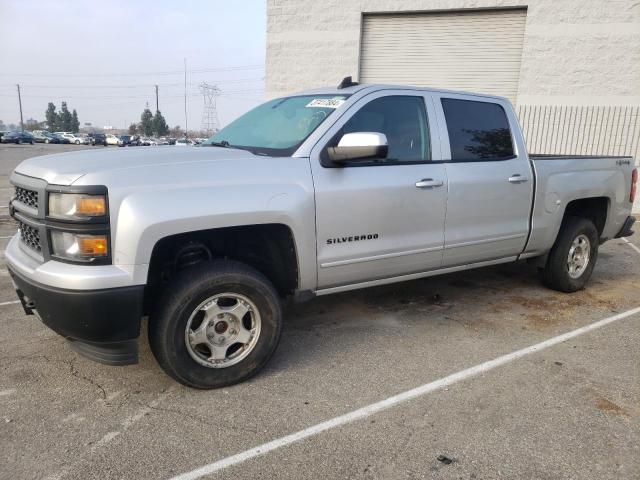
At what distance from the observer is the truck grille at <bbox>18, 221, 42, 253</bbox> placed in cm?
302

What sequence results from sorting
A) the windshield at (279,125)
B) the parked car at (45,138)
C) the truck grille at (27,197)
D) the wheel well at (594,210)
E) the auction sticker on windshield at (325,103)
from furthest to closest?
the parked car at (45,138) < the wheel well at (594,210) < the auction sticker on windshield at (325,103) < the windshield at (279,125) < the truck grille at (27,197)

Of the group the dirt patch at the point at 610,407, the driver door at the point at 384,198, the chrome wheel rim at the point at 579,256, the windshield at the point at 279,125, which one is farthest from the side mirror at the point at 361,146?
the chrome wheel rim at the point at 579,256

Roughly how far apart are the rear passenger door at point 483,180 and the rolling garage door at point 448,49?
9139 mm

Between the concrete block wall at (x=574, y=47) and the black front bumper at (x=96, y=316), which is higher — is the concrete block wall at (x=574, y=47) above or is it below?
above

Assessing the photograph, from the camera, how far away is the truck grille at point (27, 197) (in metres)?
2.99

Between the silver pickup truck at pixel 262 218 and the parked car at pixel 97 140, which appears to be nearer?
the silver pickup truck at pixel 262 218

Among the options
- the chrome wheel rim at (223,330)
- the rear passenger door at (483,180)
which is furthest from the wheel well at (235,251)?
the rear passenger door at (483,180)

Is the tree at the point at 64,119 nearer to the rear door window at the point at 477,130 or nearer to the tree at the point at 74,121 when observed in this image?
the tree at the point at 74,121

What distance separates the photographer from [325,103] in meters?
3.92

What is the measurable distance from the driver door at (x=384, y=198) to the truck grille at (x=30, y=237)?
1712mm

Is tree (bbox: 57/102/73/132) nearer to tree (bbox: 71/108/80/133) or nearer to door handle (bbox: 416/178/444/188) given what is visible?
tree (bbox: 71/108/80/133)

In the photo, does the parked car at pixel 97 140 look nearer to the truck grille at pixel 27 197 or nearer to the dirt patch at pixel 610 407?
the truck grille at pixel 27 197

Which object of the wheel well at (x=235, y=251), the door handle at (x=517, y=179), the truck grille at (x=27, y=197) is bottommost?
the wheel well at (x=235, y=251)

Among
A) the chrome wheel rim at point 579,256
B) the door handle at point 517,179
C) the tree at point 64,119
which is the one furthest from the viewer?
the tree at point 64,119
